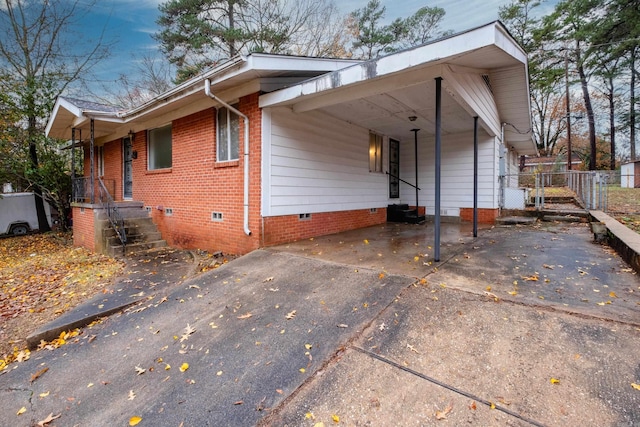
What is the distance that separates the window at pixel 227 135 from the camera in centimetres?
636

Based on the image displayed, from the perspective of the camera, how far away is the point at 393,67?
13.0 ft

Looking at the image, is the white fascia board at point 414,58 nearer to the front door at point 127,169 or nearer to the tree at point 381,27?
the front door at point 127,169

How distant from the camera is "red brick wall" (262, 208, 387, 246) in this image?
19.4 ft

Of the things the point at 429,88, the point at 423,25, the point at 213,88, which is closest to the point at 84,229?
the point at 213,88

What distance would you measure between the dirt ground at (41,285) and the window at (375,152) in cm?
681

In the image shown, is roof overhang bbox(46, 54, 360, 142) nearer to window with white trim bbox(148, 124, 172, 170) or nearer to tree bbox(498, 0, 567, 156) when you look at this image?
window with white trim bbox(148, 124, 172, 170)

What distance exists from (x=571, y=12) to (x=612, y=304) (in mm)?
21951

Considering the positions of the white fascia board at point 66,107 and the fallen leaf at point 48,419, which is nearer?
the fallen leaf at point 48,419

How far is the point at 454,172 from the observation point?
30.3 feet

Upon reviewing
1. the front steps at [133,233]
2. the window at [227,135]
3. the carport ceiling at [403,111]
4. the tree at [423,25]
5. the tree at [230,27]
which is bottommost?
the front steps at [133,233]

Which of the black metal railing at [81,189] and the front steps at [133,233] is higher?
the black metal railing at [81,189]

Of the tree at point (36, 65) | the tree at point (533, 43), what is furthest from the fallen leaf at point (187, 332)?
the tree at point (533, 43)

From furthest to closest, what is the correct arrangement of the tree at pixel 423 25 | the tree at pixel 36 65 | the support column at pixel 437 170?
the tree at pixel 423 25
the tree at pixel 36 65
the support column at pixel 437 170

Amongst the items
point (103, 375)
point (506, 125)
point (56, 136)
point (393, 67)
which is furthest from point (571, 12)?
point (56, 136)
